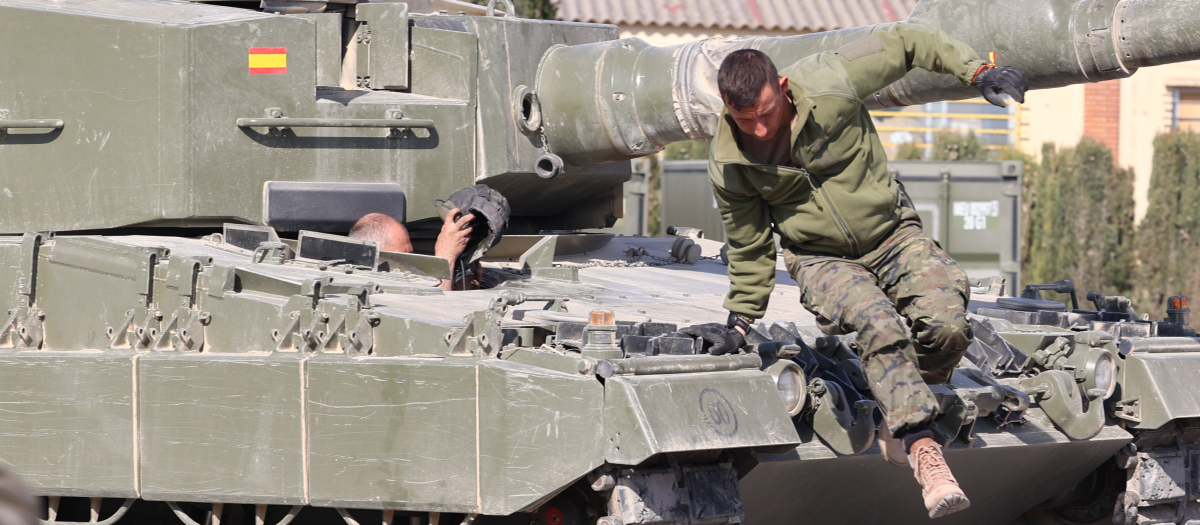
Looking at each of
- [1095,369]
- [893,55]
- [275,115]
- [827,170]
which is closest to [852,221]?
[827,170]

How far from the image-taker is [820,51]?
5746mm

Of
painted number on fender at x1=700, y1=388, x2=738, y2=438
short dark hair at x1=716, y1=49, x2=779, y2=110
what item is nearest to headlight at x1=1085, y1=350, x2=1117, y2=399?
painted number on fender at x1=700, y1=388, x2=738, y2=438

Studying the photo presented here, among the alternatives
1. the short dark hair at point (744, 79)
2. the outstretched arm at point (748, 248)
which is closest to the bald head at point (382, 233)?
the outstretched arm at point (748, 248)

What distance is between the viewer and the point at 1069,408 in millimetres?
5773

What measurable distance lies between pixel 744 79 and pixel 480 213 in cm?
186

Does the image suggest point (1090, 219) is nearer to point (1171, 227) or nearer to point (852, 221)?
point (1171, 227)

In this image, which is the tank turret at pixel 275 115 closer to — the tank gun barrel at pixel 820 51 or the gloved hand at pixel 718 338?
the tank gun barrel at pixel 820 51

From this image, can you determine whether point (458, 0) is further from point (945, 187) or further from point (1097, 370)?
point (945, 187)

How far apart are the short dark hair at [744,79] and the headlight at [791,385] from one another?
2.91ft

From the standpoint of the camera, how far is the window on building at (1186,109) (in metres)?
20.5

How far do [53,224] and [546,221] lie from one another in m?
2.46

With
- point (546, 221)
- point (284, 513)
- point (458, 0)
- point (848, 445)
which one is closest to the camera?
point (848, 445)

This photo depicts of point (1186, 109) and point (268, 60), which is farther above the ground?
point (1186, 109)

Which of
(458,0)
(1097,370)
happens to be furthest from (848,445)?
(458,0)
